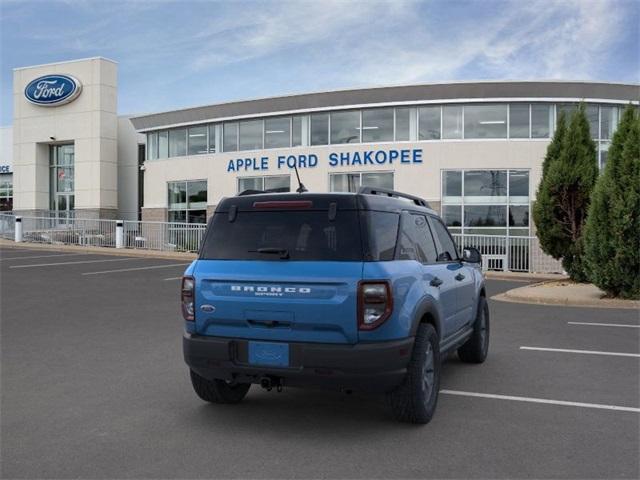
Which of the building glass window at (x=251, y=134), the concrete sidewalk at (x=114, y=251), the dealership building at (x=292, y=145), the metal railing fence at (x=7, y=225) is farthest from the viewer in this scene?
the metal railing fence at (x=7, y=225)

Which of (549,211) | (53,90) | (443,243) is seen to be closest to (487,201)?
(549,211)

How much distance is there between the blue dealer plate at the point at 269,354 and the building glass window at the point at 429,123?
71.5 ft

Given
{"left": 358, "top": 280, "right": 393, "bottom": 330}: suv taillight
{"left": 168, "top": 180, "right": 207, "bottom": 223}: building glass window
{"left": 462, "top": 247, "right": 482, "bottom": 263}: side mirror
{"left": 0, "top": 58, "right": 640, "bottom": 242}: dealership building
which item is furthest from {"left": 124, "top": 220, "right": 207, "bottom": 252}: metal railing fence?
{"left": 358, "top": 280, "right": 393, "bottom": 330}: suv taillight

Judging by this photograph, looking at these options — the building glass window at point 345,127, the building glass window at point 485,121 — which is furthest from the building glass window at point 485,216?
the building glass window at point 345,127

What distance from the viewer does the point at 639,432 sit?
4750mm

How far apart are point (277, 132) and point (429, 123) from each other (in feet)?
22.5

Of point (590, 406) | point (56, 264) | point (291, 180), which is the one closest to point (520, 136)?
point (291, 180)

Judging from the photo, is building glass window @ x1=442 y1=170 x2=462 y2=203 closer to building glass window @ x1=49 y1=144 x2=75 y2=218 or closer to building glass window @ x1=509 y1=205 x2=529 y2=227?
building glass window @ x1=509 y1=205 x2=529 y2=227

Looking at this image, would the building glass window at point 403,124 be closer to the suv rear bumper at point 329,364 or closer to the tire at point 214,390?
the tire at point 214,390

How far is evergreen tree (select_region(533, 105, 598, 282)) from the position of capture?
1627 cm

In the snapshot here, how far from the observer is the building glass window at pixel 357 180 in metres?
26.1

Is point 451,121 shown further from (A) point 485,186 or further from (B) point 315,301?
(B) point 315,301

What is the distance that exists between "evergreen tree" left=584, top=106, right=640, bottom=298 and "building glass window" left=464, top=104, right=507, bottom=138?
11629 millimetres

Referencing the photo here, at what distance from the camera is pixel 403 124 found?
84.6ft
